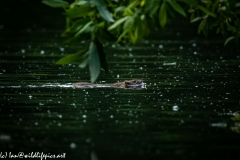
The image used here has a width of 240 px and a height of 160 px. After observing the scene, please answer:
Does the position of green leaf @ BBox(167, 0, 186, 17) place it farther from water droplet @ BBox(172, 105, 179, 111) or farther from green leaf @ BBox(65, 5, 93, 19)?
water droplet @ BBox(172, 105, 179, 111)

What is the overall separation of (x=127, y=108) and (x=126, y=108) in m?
0.02

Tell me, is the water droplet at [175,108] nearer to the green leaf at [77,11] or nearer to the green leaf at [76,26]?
the green leaf at [76,26]

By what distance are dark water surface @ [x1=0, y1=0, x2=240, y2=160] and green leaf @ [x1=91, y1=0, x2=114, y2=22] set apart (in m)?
1.76

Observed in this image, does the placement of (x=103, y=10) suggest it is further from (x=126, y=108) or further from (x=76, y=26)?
(x=126, y=108)

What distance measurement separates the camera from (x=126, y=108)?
14305mm

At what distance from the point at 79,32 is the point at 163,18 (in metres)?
1.09

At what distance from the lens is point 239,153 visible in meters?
10.8

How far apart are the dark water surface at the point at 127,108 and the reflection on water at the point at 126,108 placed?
0.04 feet

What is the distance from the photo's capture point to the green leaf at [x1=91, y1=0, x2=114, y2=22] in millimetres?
10102

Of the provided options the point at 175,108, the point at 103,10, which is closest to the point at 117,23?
the point at 103,10

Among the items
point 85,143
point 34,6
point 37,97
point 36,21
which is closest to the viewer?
point 85,143

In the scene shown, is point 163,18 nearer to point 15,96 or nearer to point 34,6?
point 15,96

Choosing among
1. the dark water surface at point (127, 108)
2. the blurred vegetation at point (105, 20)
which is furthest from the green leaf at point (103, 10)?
the dark water surface at point (127, 108)

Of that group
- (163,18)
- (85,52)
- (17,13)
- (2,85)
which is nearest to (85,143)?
(85,52)
